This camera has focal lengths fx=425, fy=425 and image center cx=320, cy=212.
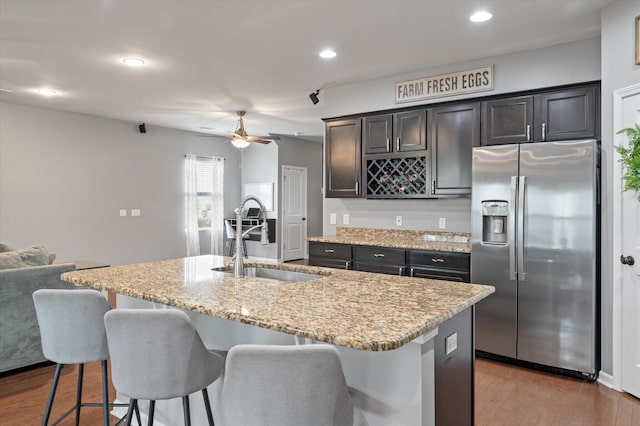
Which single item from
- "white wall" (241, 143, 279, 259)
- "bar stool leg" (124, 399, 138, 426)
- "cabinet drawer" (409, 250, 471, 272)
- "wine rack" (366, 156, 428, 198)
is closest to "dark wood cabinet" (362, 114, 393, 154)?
"wine rack" (366, 156, 428, 198)

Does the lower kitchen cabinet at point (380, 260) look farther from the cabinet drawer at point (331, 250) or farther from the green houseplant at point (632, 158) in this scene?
the green houseplant at point (632, 158)

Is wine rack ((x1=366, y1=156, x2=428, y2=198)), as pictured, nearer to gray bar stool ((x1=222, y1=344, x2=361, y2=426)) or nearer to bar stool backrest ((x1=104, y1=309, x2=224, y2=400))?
bar stool backrest ((x1=104, y1=309, x2=224, y2=400))

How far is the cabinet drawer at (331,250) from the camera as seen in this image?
14.9ft

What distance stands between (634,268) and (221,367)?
280cm

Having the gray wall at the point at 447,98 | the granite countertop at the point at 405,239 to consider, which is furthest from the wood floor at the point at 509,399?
the gray wall at the point at 447,98

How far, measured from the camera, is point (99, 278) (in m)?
2.31

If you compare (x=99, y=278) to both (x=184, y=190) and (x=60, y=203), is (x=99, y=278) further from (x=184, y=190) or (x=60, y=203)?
(x=184, y=190)

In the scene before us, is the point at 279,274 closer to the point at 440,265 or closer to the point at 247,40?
the point at 440,265

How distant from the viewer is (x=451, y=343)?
178 centimetres

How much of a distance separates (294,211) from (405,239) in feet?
16.0

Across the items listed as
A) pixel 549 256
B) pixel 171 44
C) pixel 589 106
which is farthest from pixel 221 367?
pixel 589 106

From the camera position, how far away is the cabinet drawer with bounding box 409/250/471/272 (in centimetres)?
382

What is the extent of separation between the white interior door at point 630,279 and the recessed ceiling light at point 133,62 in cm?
417

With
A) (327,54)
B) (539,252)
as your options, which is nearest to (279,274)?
(539,252)
